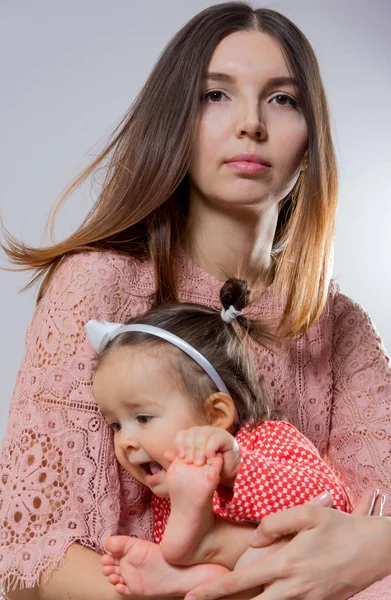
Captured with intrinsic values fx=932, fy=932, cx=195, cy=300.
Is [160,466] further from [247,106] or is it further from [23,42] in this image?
[23,42]

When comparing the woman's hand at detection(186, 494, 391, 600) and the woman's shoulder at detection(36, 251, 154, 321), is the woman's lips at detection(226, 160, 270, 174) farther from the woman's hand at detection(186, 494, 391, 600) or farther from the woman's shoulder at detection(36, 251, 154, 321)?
the woman's hand at detection(186, 494, 391, 600)

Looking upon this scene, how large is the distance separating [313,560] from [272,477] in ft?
0.50

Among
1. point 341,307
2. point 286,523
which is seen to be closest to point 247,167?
point 341,307

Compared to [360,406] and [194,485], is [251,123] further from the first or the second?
[194,485]

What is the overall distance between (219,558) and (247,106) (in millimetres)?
924

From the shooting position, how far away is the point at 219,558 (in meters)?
1.55

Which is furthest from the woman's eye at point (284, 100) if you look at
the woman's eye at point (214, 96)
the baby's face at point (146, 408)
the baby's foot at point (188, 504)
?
the baby's foot at point (188, 504)

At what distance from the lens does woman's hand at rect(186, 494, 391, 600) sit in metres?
1.53

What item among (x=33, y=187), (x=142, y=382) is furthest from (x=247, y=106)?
(x=33, y=187)

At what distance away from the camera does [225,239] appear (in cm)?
211

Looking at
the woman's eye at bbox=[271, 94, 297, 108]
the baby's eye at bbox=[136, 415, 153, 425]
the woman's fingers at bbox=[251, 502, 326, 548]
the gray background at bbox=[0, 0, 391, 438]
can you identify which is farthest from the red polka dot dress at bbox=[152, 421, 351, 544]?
the gray background at bbox=[0, 0, 391, 438]

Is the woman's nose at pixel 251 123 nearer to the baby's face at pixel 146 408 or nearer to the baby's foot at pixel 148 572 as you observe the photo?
the baby's face at pixel 146 408

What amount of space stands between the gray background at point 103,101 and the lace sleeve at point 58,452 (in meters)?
0.60

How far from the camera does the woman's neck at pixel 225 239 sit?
2100mm
